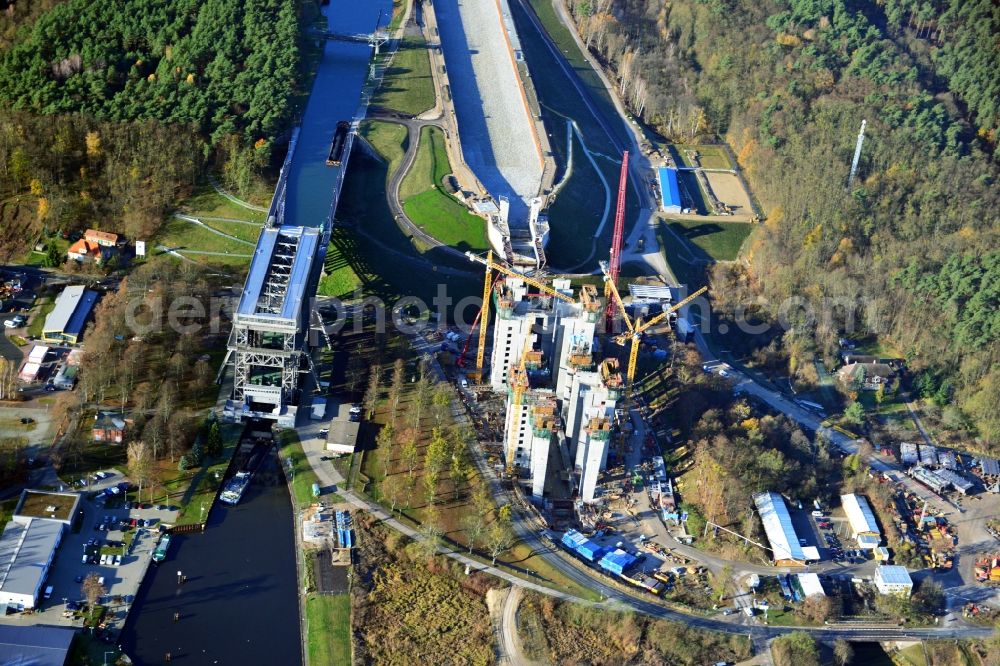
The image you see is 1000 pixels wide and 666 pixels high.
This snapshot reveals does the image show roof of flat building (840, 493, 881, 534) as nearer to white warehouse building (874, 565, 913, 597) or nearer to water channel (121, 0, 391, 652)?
white warehouse building (874, 565, 913, 597)

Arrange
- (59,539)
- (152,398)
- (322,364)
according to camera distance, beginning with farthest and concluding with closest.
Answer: (322,364)
(152,398)
(59,539)

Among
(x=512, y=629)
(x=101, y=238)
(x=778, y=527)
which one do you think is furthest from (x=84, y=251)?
(x=778, y=527)

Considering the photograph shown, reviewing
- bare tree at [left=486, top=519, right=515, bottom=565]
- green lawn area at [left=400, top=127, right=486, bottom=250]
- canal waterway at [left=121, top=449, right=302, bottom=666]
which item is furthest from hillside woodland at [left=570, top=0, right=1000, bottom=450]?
canal waterway at [left=121, top=449, right=302, bottom=666]

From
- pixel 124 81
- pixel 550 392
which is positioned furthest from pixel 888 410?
pixel 124 81

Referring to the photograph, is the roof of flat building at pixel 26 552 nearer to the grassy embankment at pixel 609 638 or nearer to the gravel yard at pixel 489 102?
the grassy embankment at pixel 609 638

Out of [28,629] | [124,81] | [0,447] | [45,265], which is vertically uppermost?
[124,81]

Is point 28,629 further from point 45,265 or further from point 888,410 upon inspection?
point 888,410

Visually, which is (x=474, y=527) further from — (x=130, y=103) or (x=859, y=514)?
(x=130, y=103)
